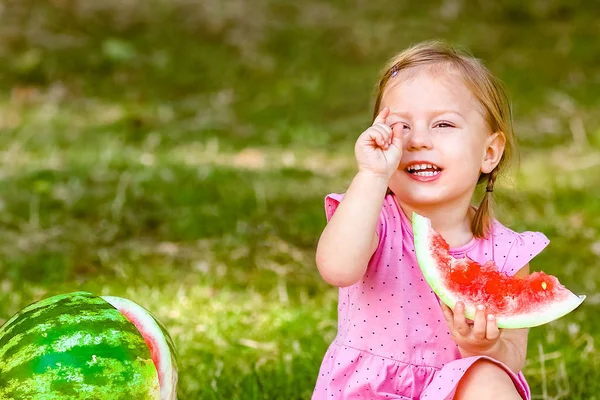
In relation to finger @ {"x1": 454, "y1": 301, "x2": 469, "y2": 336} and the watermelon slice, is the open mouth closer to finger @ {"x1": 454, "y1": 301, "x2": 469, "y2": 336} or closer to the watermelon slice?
the watermelon slice

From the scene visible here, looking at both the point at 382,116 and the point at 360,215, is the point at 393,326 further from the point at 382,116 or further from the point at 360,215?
the point at 382,116

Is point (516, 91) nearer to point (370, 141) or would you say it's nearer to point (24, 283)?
point (24, 283)

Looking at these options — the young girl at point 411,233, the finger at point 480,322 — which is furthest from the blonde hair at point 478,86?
the finger at point 480,322

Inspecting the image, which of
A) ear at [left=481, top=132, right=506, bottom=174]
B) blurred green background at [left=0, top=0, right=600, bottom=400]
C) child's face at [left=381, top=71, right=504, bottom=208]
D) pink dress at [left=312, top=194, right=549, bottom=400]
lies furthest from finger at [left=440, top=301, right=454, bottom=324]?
blurred green background at [left=0, top=0, right=600, bottom=400]

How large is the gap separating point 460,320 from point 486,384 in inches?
8.3

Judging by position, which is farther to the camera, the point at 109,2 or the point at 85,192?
the point at 109,2

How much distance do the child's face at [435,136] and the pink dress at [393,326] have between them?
0.19m

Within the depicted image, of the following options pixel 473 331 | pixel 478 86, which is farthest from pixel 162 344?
pixel 478 86

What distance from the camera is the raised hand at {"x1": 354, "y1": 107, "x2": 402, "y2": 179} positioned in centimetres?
303

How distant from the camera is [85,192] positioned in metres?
6.56

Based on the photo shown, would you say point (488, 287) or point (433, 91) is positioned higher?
point (433, 91)

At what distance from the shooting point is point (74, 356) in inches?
109

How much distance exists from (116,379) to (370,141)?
40.8 inches

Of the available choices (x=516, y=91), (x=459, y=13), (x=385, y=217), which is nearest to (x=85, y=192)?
(x=385, y=217)
